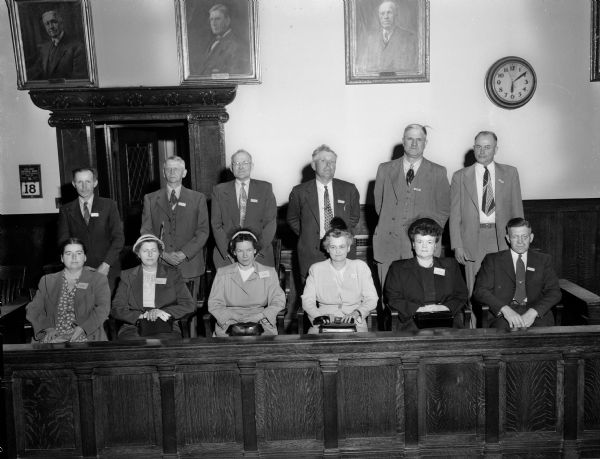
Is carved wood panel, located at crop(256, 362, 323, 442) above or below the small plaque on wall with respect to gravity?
below

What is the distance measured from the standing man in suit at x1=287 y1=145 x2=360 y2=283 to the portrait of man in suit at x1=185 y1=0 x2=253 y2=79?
197 centimetres

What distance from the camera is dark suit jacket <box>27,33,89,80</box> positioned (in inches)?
261

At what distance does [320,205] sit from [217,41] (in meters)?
2.43

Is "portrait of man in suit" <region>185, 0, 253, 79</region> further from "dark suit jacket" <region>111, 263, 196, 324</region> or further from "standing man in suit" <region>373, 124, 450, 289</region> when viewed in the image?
"dark suit jacket" <region>111, 263, 196, 324</region>

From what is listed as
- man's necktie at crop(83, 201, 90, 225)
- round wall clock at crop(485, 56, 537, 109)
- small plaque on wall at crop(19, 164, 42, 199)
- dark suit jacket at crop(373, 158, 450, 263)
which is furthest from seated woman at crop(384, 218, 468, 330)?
small plaque on wall at crop(19, 164, 42, 199)

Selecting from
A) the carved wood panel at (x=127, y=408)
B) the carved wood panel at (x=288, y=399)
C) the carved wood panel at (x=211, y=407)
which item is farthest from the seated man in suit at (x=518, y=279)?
the carved wood panel at (x=127, y=408)

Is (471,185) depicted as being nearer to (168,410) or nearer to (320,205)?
(320,205)

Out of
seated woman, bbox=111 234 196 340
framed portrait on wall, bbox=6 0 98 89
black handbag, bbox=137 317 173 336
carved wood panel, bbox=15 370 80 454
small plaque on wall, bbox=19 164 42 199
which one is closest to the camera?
carved wood panel, bbox=15 370 80 454

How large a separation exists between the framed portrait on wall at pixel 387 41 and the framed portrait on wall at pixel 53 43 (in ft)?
8.43

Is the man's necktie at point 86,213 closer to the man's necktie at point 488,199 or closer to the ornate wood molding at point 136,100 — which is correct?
the ornate wood molding at point 136,100

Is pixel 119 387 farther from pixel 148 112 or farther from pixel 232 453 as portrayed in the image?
pixel 148 112

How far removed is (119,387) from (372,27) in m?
4.45

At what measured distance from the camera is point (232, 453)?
3.66m

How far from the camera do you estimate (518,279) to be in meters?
4.64
